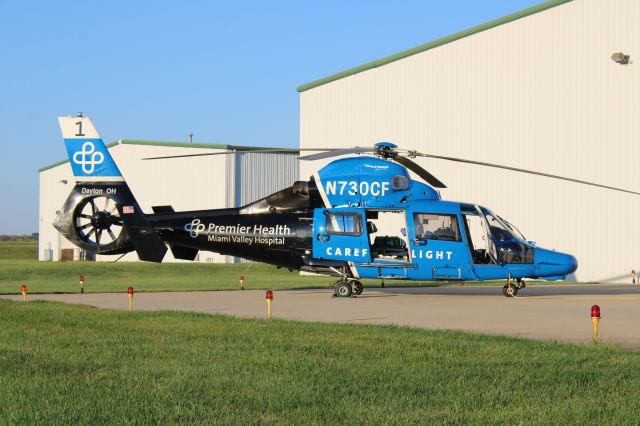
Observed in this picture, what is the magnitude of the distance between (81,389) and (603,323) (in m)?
11.1

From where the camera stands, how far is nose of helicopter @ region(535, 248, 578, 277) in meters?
23.8

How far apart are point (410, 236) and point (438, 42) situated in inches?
808

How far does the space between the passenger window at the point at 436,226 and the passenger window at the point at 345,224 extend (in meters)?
1.55

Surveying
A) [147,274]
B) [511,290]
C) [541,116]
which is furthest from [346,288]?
[147,274]

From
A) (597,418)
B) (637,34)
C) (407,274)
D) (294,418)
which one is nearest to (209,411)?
(294,418)

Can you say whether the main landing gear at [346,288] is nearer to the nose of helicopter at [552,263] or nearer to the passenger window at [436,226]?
the passenger window at [436,226]

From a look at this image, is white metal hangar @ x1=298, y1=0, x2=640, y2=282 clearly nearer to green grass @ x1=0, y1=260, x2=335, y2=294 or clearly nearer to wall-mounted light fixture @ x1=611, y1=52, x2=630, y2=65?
wall-mounted light fixture @ x1=611, y1=52, x2=630, y2=65

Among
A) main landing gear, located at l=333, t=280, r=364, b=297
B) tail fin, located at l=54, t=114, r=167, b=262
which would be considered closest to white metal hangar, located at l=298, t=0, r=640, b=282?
main landing gear, located at l=333, t=280, r=364, b=297

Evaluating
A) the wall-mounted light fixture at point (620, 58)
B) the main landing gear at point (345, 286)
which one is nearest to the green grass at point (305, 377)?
the main landing gear at point (345, 286)

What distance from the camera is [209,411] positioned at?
814 centimetres

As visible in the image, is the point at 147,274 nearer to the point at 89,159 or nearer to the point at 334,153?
the point at 89,159

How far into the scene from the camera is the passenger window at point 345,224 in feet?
78.8

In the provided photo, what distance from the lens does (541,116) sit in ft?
124

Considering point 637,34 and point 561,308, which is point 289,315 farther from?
point 637,34
